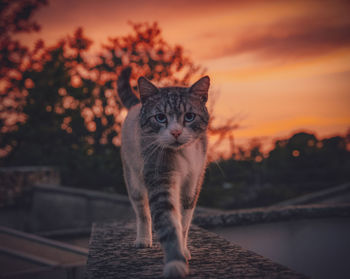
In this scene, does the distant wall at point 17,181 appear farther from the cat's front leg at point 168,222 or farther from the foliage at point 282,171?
the cat's front leg at point 168,222

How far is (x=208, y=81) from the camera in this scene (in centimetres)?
312

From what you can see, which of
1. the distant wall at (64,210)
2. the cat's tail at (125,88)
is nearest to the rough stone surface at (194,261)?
the cat's tail at (125,88)

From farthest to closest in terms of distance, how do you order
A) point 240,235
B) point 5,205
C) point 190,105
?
1. point 5,205
2. point 240,235
3. point 190,105

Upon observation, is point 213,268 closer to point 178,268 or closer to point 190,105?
point 178,268

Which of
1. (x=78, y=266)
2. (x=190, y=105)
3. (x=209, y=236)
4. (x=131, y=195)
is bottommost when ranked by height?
(x=78, y=266)

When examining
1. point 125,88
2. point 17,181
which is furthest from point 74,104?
point 125,88

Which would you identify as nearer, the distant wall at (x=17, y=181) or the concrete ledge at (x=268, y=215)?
the concrete ledge at (x=268, y=215)

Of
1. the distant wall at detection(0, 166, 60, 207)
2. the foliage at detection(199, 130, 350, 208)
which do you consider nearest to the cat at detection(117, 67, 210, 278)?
the foliage at detection(199, 130, 350, 208)

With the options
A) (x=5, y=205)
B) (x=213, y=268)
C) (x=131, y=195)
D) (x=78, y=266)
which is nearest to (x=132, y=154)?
(x=131, y=195)

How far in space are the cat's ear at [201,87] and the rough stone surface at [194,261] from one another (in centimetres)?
144

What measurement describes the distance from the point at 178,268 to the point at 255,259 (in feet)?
2.20

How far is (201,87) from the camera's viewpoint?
315 centimetres

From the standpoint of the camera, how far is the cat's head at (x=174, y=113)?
2.87 meters

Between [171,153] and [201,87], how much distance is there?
2.34 feet
